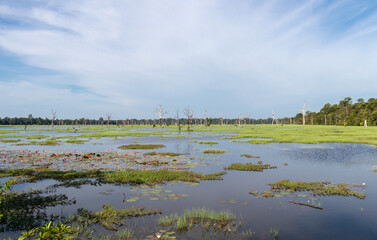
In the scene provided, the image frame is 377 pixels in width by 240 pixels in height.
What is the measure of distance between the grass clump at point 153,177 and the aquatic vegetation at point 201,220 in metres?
4.67

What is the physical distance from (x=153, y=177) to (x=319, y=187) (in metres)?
8.88

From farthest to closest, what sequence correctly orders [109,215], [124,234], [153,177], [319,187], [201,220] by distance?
[153,177]
[319,187]
[109,215]
[201,220]
[124,234]

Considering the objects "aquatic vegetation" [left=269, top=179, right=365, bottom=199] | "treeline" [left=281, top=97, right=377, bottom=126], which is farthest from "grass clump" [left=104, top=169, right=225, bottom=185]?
"treeline" [left=281, top=97, right=377, bottom=126]

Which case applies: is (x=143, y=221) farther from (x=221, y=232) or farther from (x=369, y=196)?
(x=369, y=196)

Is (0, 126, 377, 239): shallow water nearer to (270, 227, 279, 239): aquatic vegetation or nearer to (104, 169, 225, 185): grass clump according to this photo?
(270, 227, 279, 239): aquatic vegetation

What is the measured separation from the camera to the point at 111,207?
908 cm

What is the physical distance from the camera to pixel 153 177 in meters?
13.6

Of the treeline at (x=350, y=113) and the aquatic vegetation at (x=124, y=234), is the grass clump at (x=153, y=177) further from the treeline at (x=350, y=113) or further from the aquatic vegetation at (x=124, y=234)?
the treeline at (x=350, y=113)

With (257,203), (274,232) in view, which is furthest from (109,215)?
(257,203)

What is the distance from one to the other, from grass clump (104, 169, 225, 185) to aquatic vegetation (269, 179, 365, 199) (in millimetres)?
3523

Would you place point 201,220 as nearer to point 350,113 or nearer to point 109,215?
point 109,215

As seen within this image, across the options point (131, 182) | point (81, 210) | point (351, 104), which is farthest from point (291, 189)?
point (351, 104)

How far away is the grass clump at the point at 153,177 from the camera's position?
43.4 feet

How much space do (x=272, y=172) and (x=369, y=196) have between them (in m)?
5.68
